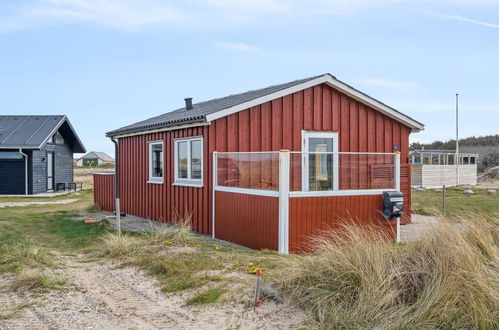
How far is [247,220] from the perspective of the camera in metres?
9.59

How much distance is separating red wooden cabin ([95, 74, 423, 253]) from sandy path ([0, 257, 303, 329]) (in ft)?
10.1

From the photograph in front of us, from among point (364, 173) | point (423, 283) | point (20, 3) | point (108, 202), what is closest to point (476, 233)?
point (423, 283)

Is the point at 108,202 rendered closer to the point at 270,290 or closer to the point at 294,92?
the point at 294,92

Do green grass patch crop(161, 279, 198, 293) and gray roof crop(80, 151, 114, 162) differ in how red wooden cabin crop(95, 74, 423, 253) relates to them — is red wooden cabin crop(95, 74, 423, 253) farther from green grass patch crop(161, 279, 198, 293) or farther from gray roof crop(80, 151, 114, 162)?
gray roof crop(80, 151, 114, 162)

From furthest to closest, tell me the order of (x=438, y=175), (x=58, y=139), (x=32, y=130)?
(x=438, y=175) → (x=58, y=139) → (x=32, y=130)

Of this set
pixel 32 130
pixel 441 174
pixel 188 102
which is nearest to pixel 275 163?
pixel 188 102

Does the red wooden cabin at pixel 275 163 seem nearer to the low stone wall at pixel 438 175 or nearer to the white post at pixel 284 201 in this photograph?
the white post at pixel 284 201

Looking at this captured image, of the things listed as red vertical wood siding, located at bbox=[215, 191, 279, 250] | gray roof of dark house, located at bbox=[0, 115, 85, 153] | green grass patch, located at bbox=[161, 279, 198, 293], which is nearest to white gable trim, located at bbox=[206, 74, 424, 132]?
red vertical wood siding, located at bbox=[215, 191, 279, 250]

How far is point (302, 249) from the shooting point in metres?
8.98

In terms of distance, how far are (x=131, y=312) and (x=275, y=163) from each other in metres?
4.03

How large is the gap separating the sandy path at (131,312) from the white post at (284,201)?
8.86ft

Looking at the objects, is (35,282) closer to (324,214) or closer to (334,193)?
(324,214)

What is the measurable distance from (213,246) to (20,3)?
6.23 metres

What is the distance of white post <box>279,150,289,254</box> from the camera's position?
28.5 feet
